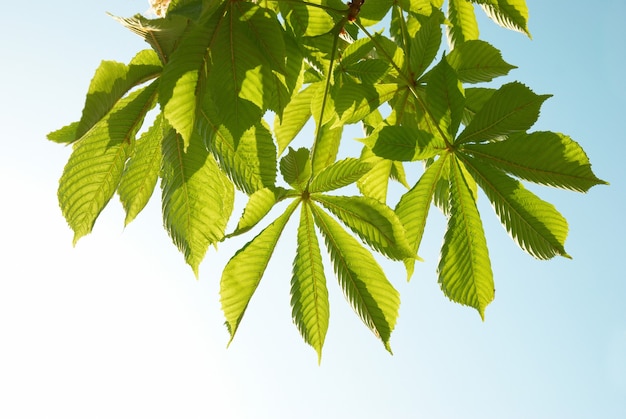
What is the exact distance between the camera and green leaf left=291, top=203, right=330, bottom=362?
4.36 feet

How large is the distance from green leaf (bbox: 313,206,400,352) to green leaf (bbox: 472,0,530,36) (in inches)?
32.2

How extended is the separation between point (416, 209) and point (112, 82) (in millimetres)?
761

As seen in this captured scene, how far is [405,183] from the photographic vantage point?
186 centimetres

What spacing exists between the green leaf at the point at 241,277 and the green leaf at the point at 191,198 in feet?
0.22

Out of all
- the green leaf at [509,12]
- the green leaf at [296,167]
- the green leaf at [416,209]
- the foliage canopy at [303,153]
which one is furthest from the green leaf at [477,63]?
the green leaf at [296,167]

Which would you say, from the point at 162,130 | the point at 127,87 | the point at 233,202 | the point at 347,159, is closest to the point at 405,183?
the point at 347,159

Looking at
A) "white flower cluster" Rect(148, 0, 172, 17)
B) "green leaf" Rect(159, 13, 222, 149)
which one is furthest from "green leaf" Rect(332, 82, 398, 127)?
"white flower cluster" Rect(148, 0, 172, 17)

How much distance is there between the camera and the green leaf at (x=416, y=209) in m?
1.39

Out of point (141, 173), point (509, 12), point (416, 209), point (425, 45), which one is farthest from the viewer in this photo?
point (509, 12)

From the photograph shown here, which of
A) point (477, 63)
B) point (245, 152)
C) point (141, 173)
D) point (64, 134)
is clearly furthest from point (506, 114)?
point (64, 134)

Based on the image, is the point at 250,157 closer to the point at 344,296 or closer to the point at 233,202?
the point at 233,202

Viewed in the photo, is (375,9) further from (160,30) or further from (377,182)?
(160,30)

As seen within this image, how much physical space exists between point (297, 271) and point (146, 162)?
44cm

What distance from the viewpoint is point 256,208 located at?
1188 mm
